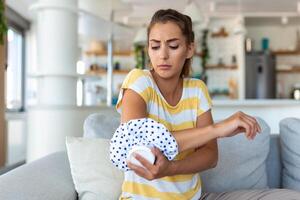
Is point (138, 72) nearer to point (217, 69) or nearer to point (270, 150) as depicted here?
point (270, 150)

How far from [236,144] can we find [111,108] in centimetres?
194

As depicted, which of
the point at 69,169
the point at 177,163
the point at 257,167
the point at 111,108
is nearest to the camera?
the point at 177,163

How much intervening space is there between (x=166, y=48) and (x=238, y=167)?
0.84 m

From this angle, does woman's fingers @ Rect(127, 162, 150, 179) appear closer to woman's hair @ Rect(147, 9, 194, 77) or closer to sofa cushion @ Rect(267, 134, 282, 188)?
woman's hair @ Rect(147, 9, 194, 77)

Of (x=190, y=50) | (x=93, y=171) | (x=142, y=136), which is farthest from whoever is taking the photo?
(x=93, y=171)

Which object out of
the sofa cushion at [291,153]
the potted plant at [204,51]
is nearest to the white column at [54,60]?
the sofa cushion at [291,153]

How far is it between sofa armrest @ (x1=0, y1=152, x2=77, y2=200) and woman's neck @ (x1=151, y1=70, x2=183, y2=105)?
498 millimetres

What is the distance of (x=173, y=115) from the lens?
123 cm

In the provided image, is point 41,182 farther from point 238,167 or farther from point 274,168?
point 274,168

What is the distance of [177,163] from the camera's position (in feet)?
3.47

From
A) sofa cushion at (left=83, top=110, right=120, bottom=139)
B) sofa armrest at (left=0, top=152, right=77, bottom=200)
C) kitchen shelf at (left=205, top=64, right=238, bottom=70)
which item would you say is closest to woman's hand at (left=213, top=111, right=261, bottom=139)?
sofa armrest at (left=0, top=152, right=77, bottom=200)

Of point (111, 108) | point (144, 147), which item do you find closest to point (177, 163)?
point (144, 147)

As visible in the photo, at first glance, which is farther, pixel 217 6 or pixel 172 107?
A: pixel 217 6

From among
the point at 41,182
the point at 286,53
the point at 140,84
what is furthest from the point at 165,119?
the point at 286,53
